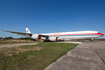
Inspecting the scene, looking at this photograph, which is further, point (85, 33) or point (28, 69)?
point (85, 33)

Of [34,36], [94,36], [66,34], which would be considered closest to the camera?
[94,36]

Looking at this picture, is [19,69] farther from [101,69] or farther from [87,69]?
[101,69]

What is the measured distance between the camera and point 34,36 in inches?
630

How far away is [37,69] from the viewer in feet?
5.58

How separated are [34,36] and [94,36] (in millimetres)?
17134

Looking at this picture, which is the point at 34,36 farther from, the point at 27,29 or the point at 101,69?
the point at 101,69

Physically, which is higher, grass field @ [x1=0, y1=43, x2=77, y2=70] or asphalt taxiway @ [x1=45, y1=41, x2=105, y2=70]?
asphalt taxiway @ [x1=45, y1=41, x2=105, y2=70]

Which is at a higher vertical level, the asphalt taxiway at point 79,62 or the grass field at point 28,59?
the asphalt taxiway at point 79,62

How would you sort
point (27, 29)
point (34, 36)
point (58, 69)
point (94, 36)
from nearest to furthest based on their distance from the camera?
point (58, 69) < point (94, 36) < point (34, 36) < point (27, 29)

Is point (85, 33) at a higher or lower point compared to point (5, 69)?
higher

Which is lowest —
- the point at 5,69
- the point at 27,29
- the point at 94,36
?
the point at 5,69

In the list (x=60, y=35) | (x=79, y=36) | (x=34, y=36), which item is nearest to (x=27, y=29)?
(x=34, y=36)

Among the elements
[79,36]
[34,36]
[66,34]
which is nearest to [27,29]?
[34,36]

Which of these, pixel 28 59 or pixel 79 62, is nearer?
pixel 79 62
